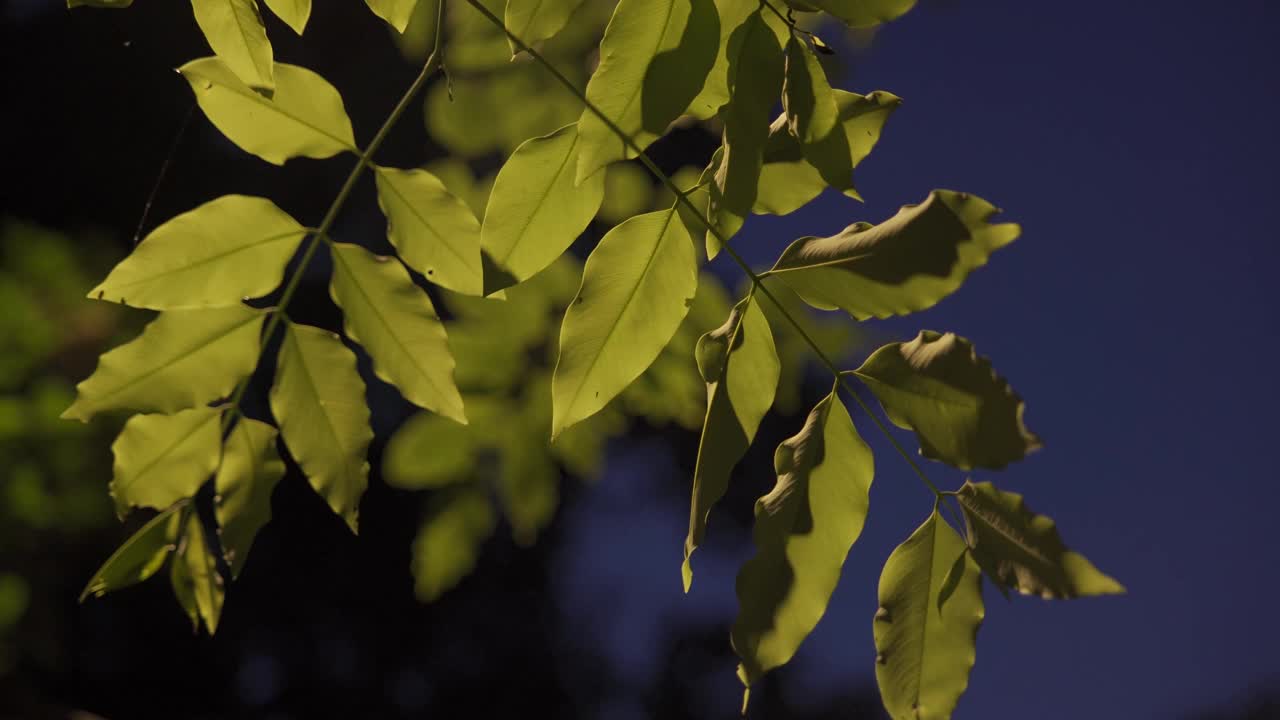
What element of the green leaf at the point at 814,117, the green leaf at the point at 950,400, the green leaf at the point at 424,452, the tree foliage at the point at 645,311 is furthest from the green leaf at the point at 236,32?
the green leaf at the point at 424,452

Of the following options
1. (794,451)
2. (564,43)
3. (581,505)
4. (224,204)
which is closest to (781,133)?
(794,451)

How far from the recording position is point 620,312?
618mm

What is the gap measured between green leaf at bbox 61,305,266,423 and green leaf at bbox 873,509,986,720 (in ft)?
1.76

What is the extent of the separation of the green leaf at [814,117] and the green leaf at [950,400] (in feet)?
0.40

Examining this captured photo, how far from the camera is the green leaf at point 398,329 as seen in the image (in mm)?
699

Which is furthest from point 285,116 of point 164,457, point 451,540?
point 451,540

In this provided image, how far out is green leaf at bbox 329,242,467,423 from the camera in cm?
70

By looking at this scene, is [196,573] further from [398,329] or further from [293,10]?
[293,10]

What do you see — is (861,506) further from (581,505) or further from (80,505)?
(581,505)

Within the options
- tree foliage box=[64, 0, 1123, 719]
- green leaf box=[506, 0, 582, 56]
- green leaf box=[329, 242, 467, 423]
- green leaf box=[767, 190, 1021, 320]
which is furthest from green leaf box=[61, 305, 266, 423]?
green leaf box=[767, 190, 1021, 320]

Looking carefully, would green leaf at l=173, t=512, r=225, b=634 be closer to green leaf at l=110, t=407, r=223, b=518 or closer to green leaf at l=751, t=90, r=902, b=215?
green leaf at l=110, t=407, r=223, b=518

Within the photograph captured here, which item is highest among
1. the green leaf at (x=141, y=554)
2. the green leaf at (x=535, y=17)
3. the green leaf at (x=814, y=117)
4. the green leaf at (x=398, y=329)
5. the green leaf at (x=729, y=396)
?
the green leaf at (x=535, y=17)

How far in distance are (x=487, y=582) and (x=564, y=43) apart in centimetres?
337

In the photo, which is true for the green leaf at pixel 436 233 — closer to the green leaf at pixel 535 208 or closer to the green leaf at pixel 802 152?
the green leaf at pixel 535 208
